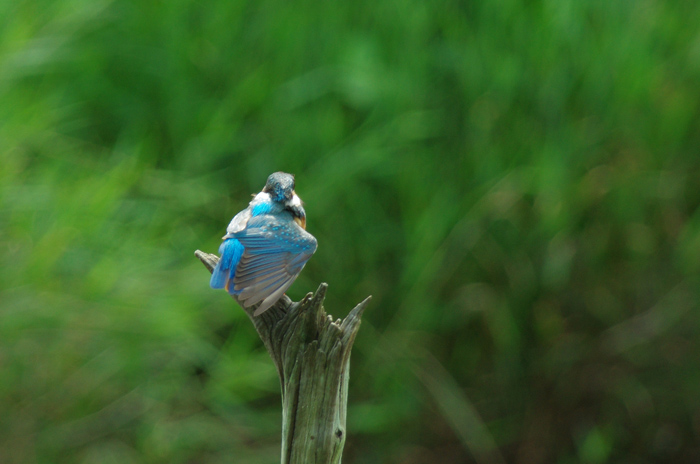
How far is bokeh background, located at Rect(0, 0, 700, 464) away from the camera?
5.68 ft

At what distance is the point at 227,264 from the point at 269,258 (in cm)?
5

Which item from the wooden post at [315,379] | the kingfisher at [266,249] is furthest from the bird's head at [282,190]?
the wooden post at [315,379]

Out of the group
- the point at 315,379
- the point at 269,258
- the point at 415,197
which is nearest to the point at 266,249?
the point at 269,258

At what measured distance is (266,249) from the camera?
3.03ft

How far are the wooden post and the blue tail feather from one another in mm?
88

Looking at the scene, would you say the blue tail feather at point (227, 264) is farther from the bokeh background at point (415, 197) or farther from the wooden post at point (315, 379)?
the bokeh background at point (415, 197)

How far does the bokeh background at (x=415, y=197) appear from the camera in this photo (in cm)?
173

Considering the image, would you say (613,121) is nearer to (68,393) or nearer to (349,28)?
(349,28)

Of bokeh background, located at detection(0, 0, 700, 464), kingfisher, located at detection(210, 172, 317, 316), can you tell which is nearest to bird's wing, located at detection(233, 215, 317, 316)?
kingfisher, located at detection(210, 172, 317, 316)

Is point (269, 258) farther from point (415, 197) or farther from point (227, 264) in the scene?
point (415, 197)

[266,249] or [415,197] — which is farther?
[415,197]

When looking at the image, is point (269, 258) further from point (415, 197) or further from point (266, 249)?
point (415, 197)

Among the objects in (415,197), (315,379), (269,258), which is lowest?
(315,379)

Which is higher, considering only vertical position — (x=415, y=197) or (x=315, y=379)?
(x=415, y=197)
